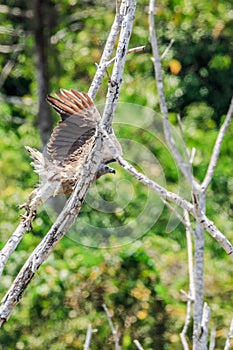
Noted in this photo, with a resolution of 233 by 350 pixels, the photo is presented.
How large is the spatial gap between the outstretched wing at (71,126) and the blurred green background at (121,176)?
1.37 metres

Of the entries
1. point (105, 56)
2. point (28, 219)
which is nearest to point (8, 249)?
point (28, 219)

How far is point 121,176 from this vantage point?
5121 millimetres

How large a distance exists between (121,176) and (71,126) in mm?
3119

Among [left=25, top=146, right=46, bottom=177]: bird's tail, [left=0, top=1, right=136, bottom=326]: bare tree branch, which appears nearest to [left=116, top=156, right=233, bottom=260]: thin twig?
[left=0, top=1, right=136, bottom=326]: bare tree branch

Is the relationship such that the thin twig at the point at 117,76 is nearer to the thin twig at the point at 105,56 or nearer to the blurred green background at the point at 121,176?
the thin twig at the point at 105,56

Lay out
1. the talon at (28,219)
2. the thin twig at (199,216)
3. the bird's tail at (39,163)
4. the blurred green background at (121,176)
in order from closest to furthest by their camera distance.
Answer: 1. the thin twig at (199,216)
2. the talon at (28,219)
3. the bird's tail at (39,163)
4. the blurred green background at (121,176)

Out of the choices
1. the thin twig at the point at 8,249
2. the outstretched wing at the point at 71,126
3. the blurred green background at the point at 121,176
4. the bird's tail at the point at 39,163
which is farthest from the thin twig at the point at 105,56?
the blurred green background at the point at 121,176

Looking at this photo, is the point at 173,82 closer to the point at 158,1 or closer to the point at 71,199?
the point at 158,1

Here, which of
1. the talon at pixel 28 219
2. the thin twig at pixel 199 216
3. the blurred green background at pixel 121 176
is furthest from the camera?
the blurred green background at pixel 121 176

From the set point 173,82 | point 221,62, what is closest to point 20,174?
point 173,82

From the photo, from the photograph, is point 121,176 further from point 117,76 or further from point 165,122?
point 117,76

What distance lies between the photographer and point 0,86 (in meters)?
6.20

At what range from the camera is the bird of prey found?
1.91m

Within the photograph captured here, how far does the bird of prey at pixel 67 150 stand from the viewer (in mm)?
1908
